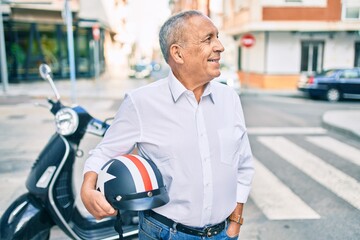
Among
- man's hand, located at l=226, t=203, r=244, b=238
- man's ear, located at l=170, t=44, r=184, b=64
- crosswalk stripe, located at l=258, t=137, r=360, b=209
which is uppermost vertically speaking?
man's ear, located at l=170, t=44, r=184, b=64

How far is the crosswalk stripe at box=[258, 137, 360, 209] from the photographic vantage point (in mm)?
4754

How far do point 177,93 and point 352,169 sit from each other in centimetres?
485

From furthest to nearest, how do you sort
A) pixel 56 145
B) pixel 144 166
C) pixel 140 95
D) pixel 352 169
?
pixel 352 169 < pixel 56 145 < pixel 140 95 < pixel 144 166

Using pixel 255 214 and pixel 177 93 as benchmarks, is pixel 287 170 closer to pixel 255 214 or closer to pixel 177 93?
pixel 255 214

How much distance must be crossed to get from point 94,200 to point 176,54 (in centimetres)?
70

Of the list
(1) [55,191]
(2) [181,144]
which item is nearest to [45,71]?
(1) [55,191]

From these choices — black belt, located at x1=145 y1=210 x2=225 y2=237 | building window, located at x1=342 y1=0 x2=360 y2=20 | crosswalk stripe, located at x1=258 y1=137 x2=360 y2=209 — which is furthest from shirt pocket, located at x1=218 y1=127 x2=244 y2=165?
building window, located at x1=342 y1=0 x2=360 y2=20

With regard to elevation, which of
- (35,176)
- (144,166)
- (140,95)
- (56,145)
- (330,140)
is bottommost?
(330,140)

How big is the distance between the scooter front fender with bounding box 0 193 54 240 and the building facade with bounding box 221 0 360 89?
60.6 ft

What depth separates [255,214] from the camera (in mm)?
4129

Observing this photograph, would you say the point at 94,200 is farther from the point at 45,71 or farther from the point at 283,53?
the point at 283,53

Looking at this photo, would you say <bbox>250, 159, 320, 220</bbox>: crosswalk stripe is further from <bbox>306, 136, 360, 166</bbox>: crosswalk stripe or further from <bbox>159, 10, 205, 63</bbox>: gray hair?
<bbox>159, 10, 205, 63</bbox>: gray hair

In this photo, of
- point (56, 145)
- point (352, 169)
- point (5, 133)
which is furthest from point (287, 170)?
point (5, 133)

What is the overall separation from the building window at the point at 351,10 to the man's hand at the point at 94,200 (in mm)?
18540
